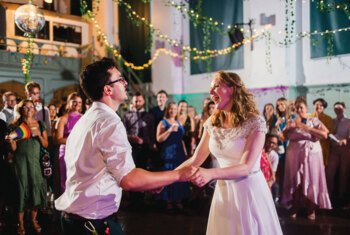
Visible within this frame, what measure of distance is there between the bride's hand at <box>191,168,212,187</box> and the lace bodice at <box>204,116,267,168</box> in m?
0.45

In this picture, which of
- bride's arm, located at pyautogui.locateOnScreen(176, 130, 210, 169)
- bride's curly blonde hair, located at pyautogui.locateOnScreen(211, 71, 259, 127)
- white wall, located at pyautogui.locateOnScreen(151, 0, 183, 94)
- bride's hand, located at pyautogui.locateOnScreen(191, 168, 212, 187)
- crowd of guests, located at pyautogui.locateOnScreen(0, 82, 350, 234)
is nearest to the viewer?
bride's hand, located at pyautogui.locateOnScreen(191, 168, 212, 187)

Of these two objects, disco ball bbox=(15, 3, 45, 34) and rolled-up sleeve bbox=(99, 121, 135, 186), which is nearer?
rolled-up sleeve bbox=(99, 121, 135, 186)

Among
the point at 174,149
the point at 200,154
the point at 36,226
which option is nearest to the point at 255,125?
the point at 200,154

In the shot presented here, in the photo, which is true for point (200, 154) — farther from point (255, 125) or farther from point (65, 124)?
point (65, 124)

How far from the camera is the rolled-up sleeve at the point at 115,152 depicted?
2.04m

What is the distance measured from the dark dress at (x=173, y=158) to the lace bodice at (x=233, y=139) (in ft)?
12.5

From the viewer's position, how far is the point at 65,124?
5.79m

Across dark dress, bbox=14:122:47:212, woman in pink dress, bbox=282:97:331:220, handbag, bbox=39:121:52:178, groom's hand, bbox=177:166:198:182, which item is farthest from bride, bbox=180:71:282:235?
woman in pink dress, bbox=282:97:331:220

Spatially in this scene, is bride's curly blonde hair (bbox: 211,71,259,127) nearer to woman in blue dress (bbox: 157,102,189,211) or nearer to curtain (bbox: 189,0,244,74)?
woman in blue dress (bbox: 157,102,189,211)

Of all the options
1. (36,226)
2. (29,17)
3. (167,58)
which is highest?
(167,58)

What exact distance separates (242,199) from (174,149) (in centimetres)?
407

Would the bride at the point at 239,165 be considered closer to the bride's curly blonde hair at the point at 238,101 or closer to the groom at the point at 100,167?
the bride's curly blonde hair at the point at 238,101

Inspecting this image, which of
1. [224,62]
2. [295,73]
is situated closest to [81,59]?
[224,62]

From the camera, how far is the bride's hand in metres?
2.56
